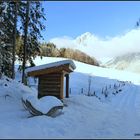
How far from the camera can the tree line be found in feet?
87.7

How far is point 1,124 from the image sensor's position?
14.7 meters

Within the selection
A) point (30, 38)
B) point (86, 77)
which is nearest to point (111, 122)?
point (30, 38)

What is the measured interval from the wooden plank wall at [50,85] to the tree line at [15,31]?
5.85m

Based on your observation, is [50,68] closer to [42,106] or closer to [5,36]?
[42,106]

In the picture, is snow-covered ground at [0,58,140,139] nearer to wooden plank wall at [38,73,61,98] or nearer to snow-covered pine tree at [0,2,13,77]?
wooden plank wall at [38,73,61,98]

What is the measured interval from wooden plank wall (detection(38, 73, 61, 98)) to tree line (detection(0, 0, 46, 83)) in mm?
5846

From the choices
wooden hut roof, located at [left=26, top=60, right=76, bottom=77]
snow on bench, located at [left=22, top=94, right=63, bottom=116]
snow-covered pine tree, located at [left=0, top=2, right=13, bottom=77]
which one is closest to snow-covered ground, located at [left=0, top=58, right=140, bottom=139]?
snow on bench, located at [left=22, top=94, right=63, bottom=116]

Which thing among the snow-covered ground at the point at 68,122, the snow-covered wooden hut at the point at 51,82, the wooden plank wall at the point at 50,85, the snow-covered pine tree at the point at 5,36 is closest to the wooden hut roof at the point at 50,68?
the snow-covered wooden hut at the point at 51,82

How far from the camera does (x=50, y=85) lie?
20859 millimetres

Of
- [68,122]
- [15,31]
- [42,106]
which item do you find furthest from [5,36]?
[68,122]

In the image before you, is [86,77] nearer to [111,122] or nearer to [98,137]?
[111,122]

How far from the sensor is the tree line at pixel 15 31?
26.7m

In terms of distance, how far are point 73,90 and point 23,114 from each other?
23886 mm

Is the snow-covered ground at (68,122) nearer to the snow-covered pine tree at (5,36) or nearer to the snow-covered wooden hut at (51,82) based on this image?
the snow-covered wooden hut at (51,82)
